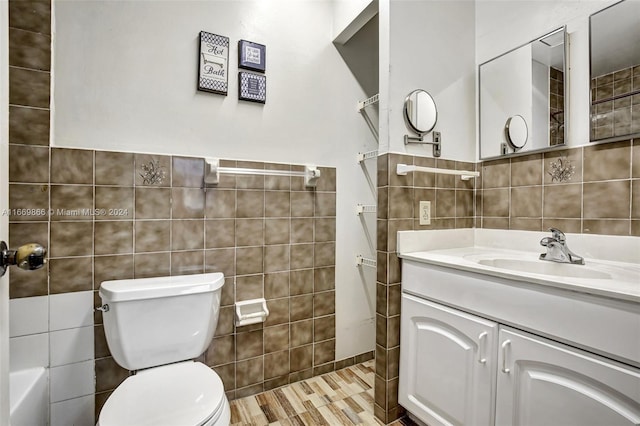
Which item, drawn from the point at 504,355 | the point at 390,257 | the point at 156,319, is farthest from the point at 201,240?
the point at 504,355

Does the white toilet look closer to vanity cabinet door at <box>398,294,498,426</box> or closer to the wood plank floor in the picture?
the wood plank floor

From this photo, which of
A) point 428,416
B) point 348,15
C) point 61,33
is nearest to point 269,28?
point 348,15

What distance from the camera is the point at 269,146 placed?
1767mm

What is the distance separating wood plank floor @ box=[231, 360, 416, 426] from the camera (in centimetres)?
153

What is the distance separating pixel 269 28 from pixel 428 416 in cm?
220

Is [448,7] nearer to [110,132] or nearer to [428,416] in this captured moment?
[110,132]

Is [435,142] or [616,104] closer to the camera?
[616,104]

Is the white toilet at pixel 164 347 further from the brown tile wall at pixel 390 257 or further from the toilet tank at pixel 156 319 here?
the brown tile wall at pixel 390 257

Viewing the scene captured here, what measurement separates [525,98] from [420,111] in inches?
21.1

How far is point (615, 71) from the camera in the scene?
123cm

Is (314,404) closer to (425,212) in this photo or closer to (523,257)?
(425,212)

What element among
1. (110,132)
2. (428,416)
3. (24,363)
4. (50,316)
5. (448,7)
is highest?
(448,7)

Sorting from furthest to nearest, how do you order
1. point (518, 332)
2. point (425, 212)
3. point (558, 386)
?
point (425, 212) < point (518, 332) < point (558, 386)

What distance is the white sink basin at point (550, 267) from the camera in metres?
1.17
